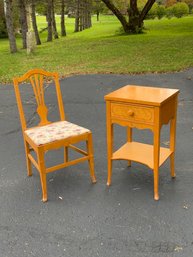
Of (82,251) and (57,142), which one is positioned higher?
(57,142)

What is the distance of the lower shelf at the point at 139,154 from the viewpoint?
3863mm

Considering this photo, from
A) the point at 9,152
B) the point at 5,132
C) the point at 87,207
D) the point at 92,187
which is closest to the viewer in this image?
the point at 87,207

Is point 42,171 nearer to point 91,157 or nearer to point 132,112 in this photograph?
point 91,157

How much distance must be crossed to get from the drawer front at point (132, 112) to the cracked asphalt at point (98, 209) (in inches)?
33.5

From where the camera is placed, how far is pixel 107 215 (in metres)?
3.38

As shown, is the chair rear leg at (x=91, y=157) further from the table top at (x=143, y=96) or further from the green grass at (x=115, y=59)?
the green grass at (x=115, y=59)

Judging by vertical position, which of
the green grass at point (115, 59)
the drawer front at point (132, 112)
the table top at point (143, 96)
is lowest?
the green grass at point (115, 59)

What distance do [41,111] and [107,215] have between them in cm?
156

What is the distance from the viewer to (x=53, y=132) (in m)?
3.84

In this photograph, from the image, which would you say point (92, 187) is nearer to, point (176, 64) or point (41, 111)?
point (41, 111)

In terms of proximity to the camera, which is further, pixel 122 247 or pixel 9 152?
pixel 9 152

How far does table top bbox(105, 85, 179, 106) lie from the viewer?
10.9 feet

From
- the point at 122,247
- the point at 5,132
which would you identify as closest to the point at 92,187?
the point at 122,247

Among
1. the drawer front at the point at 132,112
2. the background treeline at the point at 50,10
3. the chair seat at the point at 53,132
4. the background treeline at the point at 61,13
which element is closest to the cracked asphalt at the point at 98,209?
the chair seat at the point at 53,132
